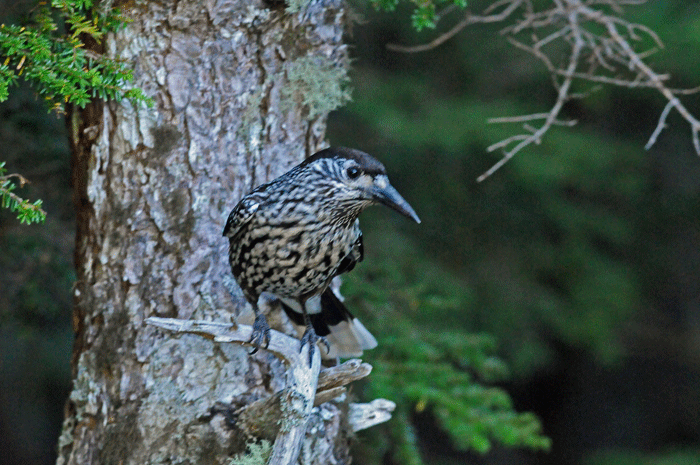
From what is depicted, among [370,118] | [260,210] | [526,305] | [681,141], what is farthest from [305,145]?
[681,141]

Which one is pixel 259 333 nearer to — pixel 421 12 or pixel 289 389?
pixel 289 389

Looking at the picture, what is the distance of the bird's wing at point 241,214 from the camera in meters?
2.61

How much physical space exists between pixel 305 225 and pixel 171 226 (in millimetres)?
621

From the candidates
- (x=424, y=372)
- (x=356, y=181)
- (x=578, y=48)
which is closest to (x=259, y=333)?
(x=356, y=181)

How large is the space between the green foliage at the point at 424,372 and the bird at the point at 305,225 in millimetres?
1054

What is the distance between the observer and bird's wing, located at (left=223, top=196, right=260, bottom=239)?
2.61 metres

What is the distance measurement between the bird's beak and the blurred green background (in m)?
1.46

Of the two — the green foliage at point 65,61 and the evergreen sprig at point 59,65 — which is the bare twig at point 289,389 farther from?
the green foliage at point 65,61

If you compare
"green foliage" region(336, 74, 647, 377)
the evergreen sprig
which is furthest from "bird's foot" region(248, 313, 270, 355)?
"green foliage" region(336, 74, 647, 377)

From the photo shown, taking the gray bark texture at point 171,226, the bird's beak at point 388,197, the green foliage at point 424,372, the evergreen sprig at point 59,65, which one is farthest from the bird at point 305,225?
the green foliage at point 424,372

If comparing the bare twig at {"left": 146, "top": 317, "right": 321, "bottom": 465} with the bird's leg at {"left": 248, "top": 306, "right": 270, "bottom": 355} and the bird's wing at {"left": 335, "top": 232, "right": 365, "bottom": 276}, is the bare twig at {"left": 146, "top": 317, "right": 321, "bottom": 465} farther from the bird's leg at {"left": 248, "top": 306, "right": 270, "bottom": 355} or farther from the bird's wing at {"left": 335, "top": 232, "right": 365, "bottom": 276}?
the bird's wing at {"left": 335, "top": 232, "right": 365, "bottom": 276}

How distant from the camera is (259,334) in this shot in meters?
2.61

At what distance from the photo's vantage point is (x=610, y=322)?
5727 mm

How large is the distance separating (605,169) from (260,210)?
386 cm
